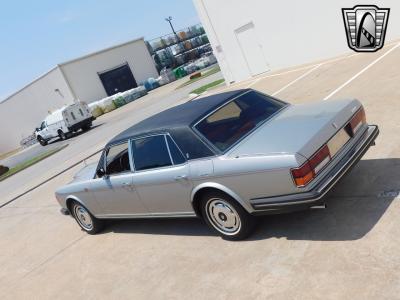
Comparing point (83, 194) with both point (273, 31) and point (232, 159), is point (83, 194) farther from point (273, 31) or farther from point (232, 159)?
point (273, 31)

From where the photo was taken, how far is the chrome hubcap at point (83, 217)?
704cm

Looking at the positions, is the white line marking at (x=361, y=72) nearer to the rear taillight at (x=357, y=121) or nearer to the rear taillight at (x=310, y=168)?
the rear taillight at (x=357, y=121)

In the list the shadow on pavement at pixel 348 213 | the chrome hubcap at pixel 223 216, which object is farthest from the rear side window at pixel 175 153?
the shadow on pavement at pixel 348 213

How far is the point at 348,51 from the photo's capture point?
16062mm

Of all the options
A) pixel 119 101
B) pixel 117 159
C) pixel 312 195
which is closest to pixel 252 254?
pixel 312 195

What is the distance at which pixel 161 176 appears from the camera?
17.3ft

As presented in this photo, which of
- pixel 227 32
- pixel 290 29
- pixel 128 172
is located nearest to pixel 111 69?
pixel 227 32

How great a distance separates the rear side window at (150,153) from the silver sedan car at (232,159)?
1 centimetres

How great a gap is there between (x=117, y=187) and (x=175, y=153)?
4.19 feet

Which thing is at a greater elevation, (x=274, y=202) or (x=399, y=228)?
(x=274, y=202)

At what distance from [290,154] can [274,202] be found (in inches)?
20.1

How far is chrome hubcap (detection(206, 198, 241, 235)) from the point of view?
15.7 ft

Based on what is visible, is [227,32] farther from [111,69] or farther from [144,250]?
[111,69]

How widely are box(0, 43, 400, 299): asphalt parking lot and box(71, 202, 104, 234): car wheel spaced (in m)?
0.14
